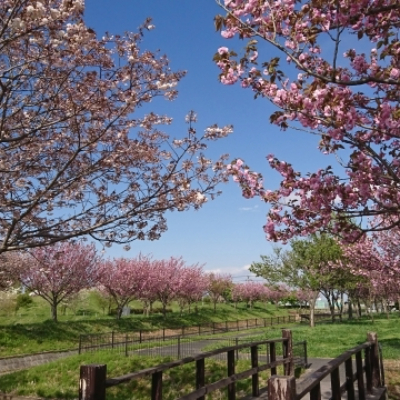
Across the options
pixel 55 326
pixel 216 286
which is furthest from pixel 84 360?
pixel 216 286

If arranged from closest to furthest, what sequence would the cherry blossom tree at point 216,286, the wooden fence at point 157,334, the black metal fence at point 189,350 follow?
the black metal fence at point 189,350 < the wooden fence at point 157,334 < the cherry blossom tree at point 216,286

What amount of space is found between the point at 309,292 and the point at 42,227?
3182 centimetres

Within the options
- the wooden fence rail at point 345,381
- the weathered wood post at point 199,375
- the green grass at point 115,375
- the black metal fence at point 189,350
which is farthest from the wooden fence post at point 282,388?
the black metal fence at point 189,350

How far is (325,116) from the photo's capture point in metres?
5.91

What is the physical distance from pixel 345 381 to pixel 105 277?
3122 centimetres

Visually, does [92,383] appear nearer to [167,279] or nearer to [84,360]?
[84,360]

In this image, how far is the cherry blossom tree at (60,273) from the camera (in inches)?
1132

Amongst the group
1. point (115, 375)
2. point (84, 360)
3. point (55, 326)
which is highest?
point (55, 326)

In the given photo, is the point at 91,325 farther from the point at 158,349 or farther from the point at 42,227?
the point at 42,227

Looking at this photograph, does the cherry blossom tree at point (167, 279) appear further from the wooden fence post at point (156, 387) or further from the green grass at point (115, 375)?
the wooden fence post at point (156, 387)

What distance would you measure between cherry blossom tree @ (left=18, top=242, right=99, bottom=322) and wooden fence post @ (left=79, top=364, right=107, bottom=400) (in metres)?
23.3

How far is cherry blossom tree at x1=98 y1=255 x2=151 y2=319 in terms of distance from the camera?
3712 cm

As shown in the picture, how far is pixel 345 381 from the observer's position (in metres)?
7.77

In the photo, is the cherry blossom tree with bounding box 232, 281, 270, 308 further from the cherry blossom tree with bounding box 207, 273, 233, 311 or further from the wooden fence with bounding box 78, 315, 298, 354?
the wooden fence with bounding box 78, 315, 298, 354
